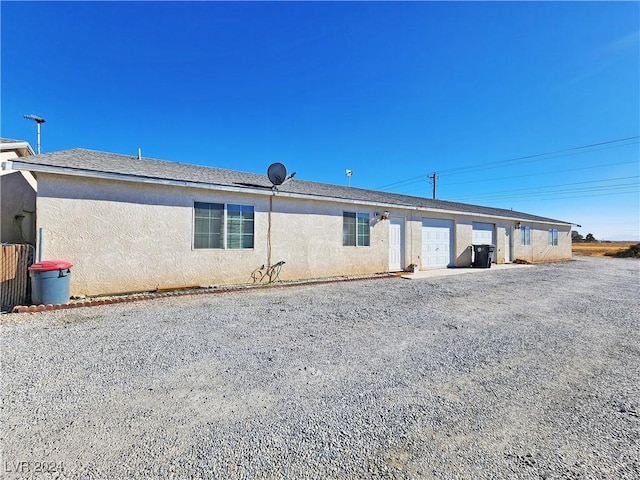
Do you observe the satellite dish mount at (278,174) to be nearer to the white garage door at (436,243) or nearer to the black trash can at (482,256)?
the white garage door at (436,243)

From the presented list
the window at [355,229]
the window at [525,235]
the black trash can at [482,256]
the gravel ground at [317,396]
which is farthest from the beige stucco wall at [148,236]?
the window at [525,235]

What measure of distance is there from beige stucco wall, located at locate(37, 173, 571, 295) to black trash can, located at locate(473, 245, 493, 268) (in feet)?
24.2

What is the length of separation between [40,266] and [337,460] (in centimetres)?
645

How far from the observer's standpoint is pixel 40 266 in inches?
203

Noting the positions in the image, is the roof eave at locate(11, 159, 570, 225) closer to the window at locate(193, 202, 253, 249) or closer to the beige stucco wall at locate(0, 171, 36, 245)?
the window at locate(193, 202, 253, 249)

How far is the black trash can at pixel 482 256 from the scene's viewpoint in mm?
13701

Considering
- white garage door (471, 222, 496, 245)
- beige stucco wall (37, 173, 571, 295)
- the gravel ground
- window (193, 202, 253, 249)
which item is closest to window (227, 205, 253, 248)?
window (193, 202, 253, 249)

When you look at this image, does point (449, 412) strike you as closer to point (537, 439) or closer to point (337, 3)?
point (537, 439)

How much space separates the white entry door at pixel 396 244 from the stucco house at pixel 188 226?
0.04m

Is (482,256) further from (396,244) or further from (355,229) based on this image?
(355,229)

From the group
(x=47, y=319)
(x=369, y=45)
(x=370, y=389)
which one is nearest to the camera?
(x=370, y=389)

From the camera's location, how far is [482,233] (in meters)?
15.4

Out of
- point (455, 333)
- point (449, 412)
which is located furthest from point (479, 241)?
point (449, 412)

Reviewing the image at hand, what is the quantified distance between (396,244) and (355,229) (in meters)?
2.39
